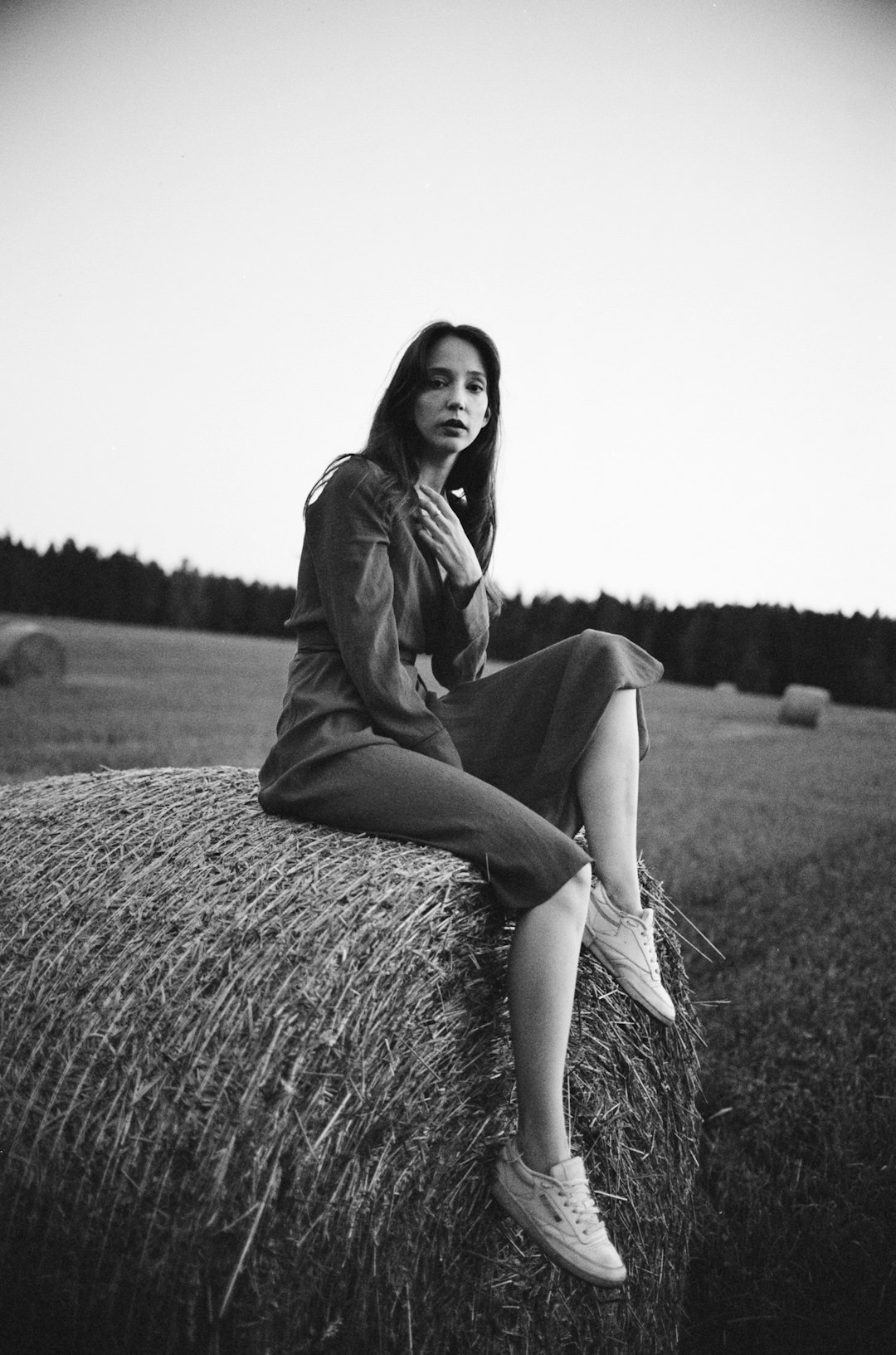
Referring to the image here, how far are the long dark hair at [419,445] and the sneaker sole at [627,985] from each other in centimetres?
117

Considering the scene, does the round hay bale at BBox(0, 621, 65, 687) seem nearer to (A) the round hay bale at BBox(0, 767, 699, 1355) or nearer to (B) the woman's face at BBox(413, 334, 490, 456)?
(A) the round hay bale at BBox(0, 767, 699, 1355)

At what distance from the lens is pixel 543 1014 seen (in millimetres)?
2035

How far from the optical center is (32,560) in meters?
13.0

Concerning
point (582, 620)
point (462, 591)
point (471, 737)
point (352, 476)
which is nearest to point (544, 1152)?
point (471, 737)

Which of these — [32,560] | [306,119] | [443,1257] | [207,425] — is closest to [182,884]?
[443,1257]

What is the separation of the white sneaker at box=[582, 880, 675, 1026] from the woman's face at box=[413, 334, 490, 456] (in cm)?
123

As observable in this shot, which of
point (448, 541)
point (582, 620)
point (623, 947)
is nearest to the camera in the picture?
point (623, 947)

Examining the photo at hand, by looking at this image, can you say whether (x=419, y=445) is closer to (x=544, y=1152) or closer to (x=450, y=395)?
(x=450, y=395)

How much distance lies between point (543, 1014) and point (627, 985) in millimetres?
372

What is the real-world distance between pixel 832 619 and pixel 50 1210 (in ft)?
48.8

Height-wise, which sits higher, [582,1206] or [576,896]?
→ [576,896]

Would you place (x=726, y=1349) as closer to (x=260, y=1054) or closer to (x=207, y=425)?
(x=260, y=1054)

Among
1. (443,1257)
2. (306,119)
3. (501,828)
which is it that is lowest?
(443,1257)

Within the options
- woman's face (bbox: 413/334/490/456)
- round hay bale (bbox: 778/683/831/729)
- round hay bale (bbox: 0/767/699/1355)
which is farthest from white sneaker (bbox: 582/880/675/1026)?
round hay bale (bbox: 778/683/831/729)
